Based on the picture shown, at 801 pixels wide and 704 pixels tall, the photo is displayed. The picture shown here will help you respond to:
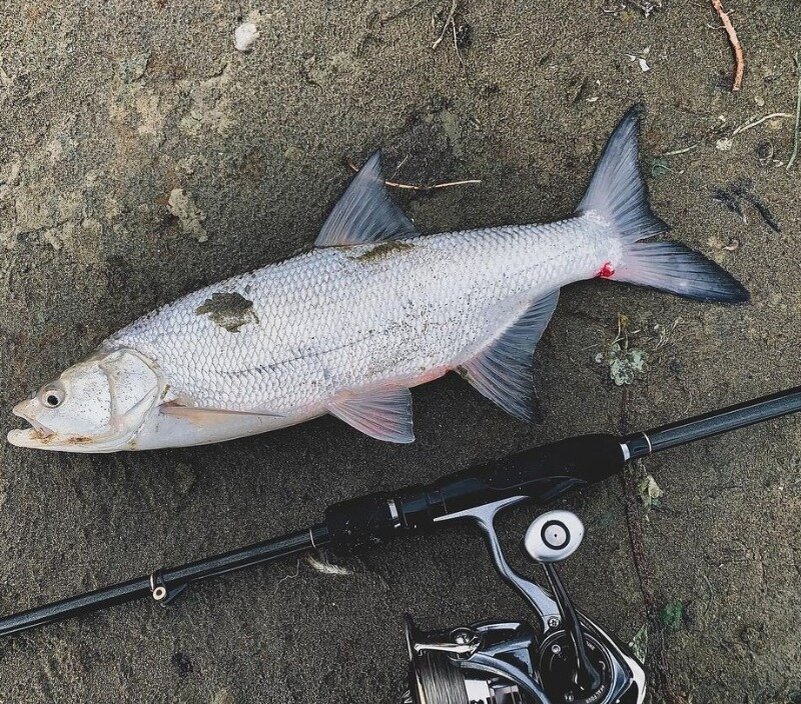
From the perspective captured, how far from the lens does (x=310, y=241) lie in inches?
97.8

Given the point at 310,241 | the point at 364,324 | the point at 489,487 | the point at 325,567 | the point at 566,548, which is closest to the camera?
the point at 566,548

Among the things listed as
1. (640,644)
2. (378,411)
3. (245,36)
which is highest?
(245,36)

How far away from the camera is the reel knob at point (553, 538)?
174cm

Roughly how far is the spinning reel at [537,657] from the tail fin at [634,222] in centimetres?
98

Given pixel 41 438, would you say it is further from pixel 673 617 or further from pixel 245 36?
pixel 673 617

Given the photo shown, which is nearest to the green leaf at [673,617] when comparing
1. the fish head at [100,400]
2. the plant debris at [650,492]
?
the plant debris at [650,492]

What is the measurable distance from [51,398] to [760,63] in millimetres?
2773

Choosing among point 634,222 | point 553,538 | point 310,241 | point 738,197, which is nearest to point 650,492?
point 553,538

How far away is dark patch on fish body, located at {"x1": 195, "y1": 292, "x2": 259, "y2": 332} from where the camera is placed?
2.16 meters

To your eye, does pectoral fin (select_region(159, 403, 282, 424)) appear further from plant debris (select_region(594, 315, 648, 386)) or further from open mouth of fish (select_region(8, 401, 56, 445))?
plant debris (select_region(594, 315, 648, 386))

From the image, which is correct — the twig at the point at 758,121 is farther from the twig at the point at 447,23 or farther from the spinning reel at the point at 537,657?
the spinning reel at the point at 537,657

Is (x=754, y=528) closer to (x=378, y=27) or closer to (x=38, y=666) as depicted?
(x=378, y=27)

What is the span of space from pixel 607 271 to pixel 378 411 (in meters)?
0.93

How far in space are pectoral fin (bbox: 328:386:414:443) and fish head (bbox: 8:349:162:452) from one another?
60 centimetres
